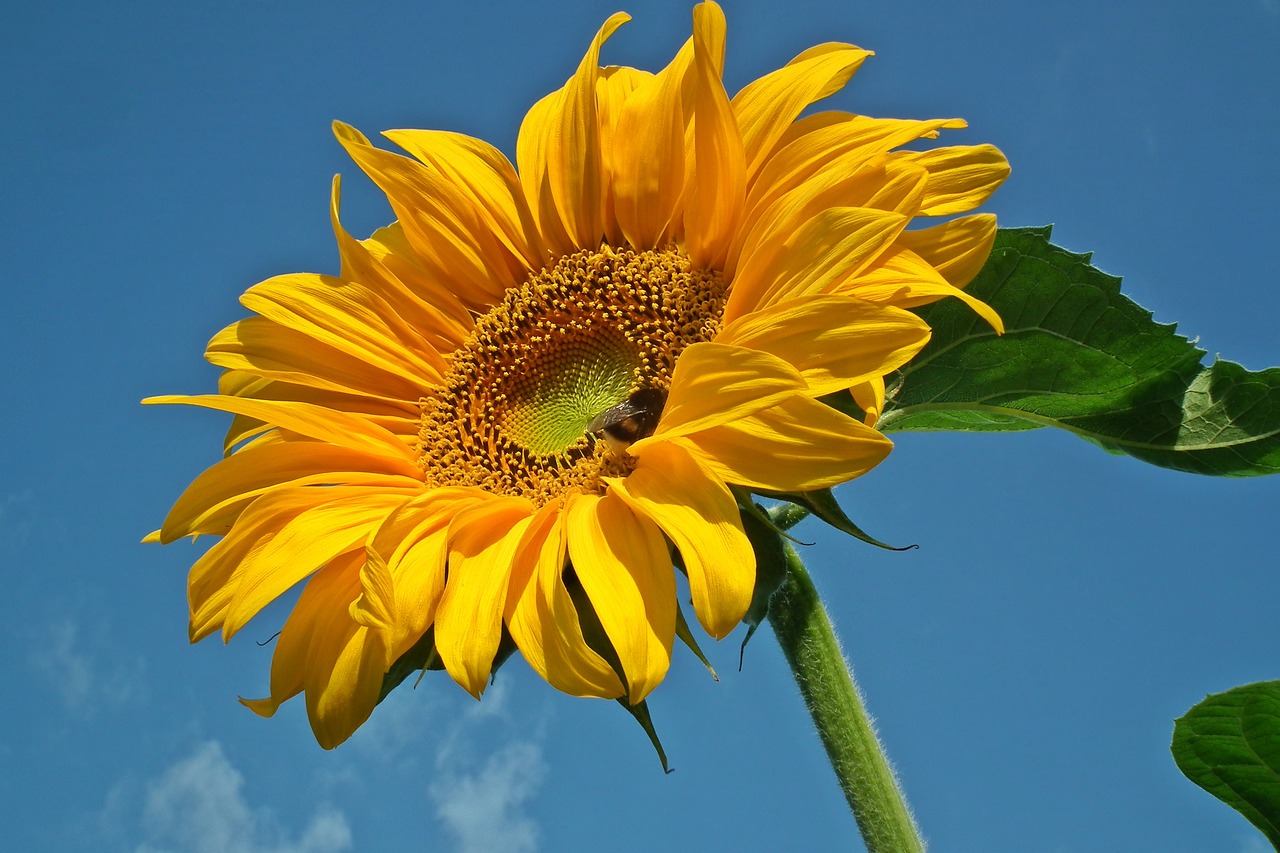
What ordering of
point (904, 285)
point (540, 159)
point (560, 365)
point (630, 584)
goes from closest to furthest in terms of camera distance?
point (630, 584)
point (904, 285)
point (540, 159)
point (560, 365)

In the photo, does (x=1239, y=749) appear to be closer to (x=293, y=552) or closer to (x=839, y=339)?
(x=839, y=339)

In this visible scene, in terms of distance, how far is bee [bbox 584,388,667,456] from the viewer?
302 centimetres

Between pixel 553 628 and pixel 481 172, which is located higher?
pixel 481 172

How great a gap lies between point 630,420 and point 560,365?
2.50ft

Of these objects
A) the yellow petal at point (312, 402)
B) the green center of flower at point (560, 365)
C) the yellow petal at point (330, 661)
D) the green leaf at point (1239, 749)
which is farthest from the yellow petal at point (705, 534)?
the yellow petal at point (312, 402)

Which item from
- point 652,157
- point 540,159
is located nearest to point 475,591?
→ point 652,157

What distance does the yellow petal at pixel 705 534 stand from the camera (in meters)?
2.23

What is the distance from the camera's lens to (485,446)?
354 cm

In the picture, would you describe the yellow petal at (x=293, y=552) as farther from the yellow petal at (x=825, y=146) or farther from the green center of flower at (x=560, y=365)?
the yellow petal at (x=825, y=146)

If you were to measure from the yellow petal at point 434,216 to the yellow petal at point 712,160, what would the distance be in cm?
74

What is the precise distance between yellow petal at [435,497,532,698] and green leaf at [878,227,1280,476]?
1.01 metres

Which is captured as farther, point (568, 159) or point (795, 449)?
point (568, 159)

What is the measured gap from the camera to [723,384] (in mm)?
2357

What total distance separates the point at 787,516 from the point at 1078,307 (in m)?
0.91
